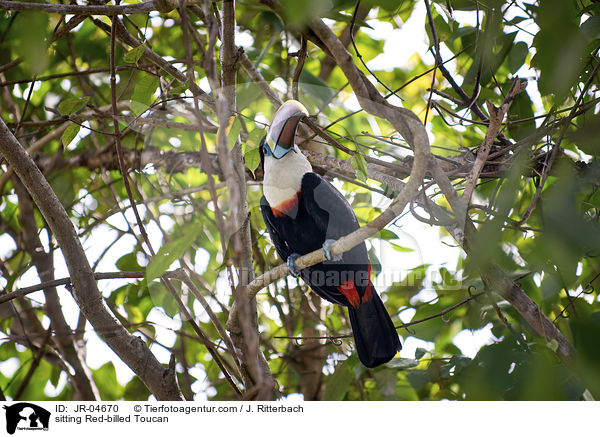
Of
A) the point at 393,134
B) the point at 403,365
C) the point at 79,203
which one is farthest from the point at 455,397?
the point at 79,203

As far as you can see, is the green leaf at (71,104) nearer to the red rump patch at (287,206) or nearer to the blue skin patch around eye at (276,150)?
the blue skin patch around eye at (276,150)

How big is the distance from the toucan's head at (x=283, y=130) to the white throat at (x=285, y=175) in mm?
22

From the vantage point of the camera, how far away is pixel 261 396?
1.12 metres

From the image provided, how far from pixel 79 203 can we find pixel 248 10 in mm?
1197

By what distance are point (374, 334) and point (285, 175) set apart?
58 centimetres

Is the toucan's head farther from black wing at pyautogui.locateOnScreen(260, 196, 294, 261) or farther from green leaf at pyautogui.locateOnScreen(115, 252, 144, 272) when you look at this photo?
green leaf at pyautogui.locateOnScreen(115, 252, 144, 272)

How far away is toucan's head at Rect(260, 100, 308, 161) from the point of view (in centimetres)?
152

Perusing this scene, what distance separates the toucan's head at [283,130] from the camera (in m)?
1.52

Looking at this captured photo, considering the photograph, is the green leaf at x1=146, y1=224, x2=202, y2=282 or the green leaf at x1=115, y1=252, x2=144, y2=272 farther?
the green leaf at x1=115, y1=252, x2=144, y2=272

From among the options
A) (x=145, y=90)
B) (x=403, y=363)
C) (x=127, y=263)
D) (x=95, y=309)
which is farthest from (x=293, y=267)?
(x=127, y=263)

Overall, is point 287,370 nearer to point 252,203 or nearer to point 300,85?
point 252,203

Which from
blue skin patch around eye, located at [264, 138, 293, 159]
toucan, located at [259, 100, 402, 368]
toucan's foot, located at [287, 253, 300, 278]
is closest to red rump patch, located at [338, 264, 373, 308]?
toucan, located at [259, 100, 402, 368]

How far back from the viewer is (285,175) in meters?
1.73

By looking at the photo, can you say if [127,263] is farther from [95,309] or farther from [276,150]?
[276,150]
